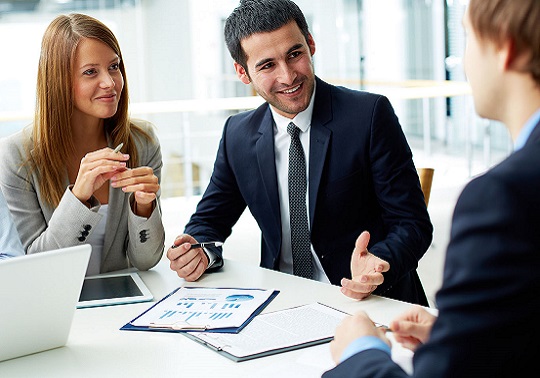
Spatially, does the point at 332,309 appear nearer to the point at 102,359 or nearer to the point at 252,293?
the point at 252,293

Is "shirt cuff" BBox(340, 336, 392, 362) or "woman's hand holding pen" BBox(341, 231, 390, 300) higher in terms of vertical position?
"shirt cuff" BBox(340, 336, 392, 362)

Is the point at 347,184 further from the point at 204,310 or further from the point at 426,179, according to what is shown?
the point at 204,310

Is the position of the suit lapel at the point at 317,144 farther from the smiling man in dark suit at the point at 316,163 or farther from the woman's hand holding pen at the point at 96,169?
the woman's hand holding pen at the point at 96,169

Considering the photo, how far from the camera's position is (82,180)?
6.95 ft

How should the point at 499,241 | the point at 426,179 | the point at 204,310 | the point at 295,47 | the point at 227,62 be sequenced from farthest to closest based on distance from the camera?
the point at 227,62
the point at 426,179
the point at 295,47
the point at 204,310
the point at 499,241

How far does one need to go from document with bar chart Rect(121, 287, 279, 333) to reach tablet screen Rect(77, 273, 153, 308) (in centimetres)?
8

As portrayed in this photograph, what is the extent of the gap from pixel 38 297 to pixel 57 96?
1005 millimetres

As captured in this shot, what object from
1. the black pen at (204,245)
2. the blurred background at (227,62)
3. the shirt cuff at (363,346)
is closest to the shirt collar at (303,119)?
the black pen at (204,245)

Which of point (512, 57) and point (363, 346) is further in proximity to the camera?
point (363, 346)

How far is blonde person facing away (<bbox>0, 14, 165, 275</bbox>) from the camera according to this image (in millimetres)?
2158

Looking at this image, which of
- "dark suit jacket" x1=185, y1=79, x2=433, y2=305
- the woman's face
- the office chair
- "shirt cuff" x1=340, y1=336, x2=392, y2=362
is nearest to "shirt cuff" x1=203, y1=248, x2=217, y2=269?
"dark suit jacket" x1=185, y1=79, x2=433, y2=305

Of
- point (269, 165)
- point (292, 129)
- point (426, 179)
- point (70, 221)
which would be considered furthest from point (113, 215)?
point (426, 179)

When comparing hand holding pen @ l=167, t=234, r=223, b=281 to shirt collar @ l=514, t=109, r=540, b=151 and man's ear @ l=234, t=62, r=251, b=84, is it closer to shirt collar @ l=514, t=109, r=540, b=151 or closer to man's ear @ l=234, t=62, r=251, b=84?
man's ear @ l=234, t=62, r=251, b=84

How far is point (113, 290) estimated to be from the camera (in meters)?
2.01
